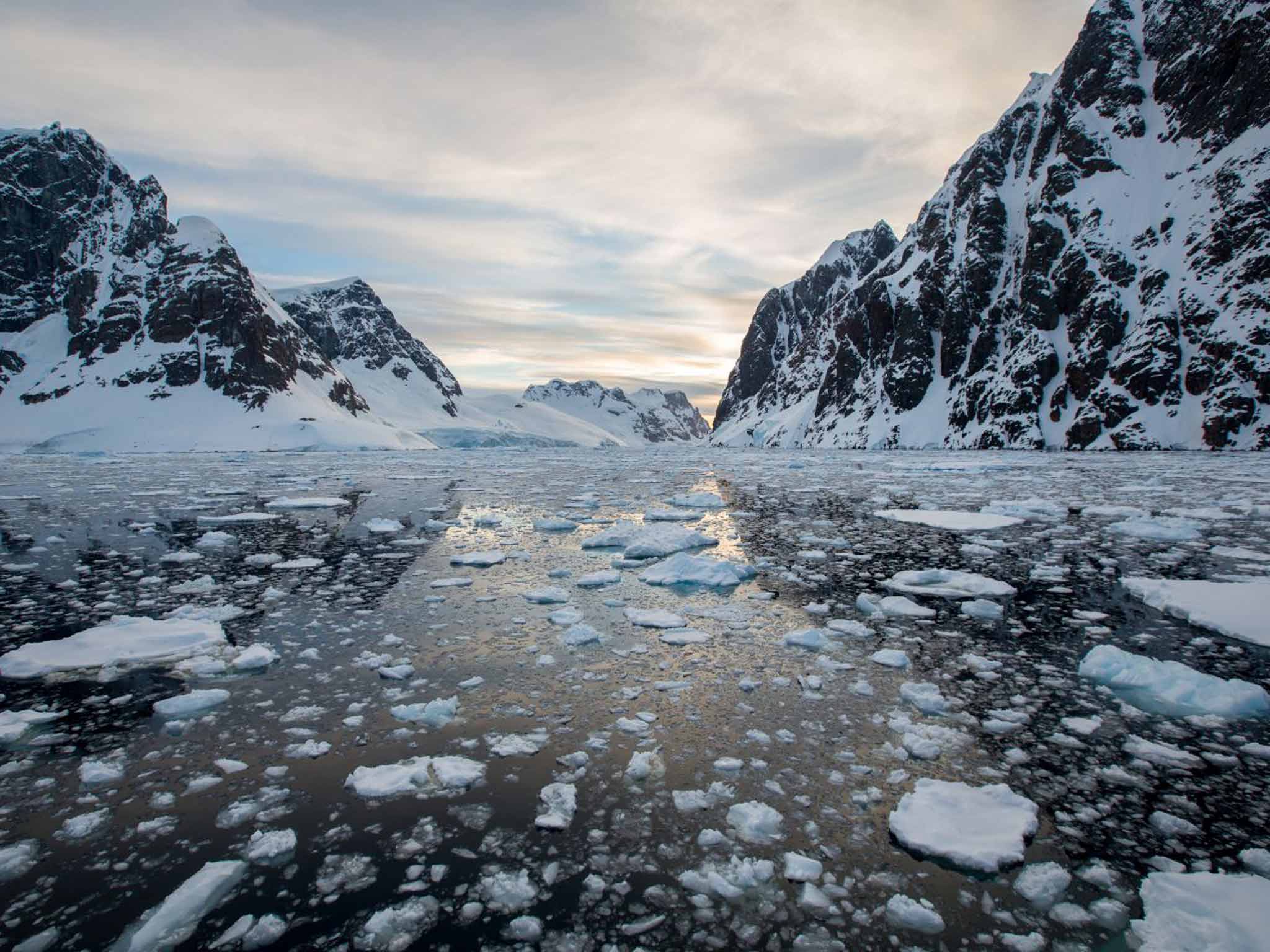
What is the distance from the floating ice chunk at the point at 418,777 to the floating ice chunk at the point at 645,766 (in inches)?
33.9

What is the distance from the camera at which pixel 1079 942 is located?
2404 millimetres

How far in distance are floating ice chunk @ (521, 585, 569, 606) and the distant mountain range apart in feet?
348

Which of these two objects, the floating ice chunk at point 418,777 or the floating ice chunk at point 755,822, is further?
the floating ice chunk at point 418,777

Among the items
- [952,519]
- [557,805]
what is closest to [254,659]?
[557,805]

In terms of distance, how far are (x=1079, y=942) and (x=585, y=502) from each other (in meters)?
15.4

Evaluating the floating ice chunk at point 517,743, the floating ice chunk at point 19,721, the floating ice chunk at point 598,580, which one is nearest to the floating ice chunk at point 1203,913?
the floating ice chunk at point 517,743

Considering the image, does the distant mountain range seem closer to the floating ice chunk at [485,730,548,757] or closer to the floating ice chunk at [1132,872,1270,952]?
the floating ice chunk at [485,730,548,757]

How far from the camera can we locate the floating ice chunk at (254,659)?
17.0ft

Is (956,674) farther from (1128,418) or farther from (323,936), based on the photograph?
(1128,418)

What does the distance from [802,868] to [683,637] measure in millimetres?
3134

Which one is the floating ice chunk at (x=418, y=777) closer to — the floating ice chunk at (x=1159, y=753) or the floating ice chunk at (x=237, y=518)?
the floating ice chunk at (x=1159, y=753)

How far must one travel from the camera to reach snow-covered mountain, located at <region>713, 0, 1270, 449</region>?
6881cm

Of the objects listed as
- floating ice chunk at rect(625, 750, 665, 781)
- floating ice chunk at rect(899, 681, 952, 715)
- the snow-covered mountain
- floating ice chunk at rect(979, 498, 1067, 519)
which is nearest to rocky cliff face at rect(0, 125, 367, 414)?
the snow-covered mountain

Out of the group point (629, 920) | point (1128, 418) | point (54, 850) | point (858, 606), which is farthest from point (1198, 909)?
point (1128, 418)
